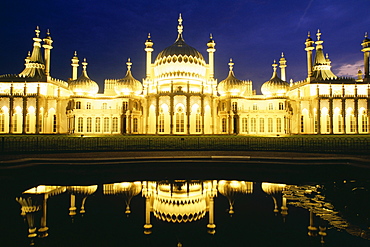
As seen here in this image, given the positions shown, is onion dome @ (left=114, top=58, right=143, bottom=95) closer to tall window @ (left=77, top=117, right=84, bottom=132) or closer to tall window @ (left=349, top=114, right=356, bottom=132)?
tall window @ (left=77, top=117, right=84, bottom=132)

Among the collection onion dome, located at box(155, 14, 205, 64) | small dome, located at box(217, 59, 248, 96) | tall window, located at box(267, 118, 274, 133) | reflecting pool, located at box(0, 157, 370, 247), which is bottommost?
reflecting pool, located at box(0, 157, 370, 247)

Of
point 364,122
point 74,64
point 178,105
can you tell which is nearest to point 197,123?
point 178,105

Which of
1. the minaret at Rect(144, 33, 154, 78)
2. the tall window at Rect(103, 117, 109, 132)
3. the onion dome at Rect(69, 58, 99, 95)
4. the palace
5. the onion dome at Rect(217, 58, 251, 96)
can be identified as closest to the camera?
the palace

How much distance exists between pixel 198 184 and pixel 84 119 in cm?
3589

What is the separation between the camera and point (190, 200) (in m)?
8.55

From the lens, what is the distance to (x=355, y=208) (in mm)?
7449

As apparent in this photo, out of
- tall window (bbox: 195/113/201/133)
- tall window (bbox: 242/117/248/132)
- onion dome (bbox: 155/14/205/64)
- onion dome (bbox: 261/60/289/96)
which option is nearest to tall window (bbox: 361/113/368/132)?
onion dome (bbox: 261/60/289/96)

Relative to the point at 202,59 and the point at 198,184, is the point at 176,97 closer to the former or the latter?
the point at 202,59

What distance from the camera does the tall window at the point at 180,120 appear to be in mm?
40812

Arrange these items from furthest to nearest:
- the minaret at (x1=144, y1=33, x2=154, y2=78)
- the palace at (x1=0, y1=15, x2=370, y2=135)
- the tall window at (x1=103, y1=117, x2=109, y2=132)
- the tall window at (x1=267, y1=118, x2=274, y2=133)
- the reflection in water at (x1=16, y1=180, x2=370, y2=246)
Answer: the minaret at (x1=144, y1=33, x2=154, y2=78) → the tall window at (x1=267, y1=118, x2=274, y2=133) → the tall window at (x1=103, y1=117, x2=109, y2=132) → the palace at (x1=0, y1=15, x2=370, y2=135) → the reflection in water at (x1=16, y1=180, x2=370, y2=246)

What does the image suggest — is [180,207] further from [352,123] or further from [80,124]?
→ [352,123]

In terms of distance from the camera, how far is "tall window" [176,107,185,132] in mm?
40812

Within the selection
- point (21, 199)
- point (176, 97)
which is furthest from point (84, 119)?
point (21, 199)

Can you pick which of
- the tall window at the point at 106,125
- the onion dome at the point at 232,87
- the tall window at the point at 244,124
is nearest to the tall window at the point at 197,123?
the onion dome at the point at 232,87
